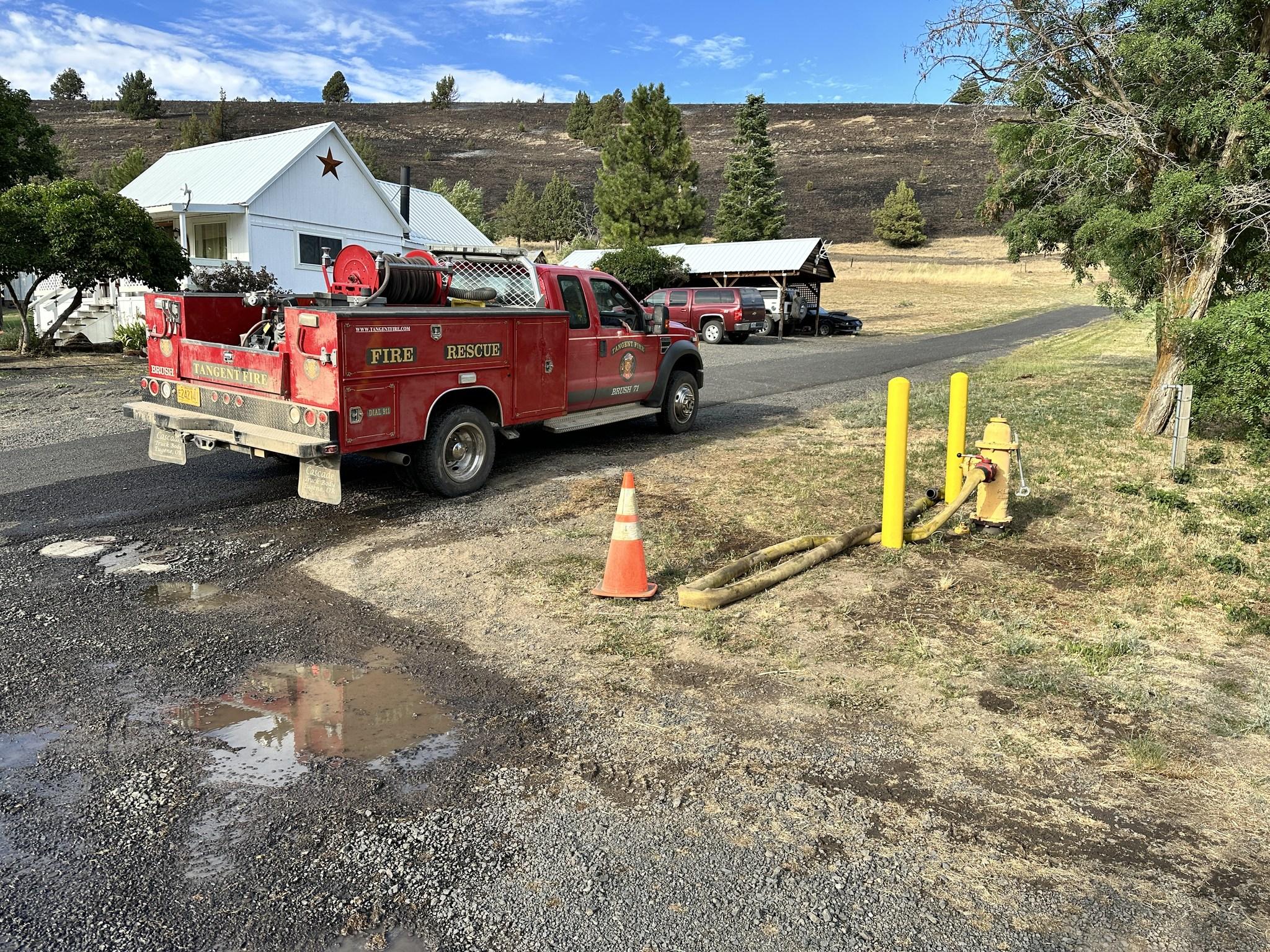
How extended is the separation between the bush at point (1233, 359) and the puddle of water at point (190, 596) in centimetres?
905

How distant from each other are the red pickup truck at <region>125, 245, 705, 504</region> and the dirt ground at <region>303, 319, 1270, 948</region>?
787 millimetres

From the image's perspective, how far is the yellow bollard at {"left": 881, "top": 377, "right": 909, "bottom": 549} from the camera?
632 cm

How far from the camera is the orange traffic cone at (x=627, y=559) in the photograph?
223 inches

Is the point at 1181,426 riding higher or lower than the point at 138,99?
lower

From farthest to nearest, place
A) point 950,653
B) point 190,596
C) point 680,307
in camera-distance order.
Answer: point 680,307 → point 190,596 → point 950,653

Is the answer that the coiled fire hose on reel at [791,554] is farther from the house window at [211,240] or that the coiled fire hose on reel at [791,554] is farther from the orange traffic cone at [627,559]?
the house window at [211,240]

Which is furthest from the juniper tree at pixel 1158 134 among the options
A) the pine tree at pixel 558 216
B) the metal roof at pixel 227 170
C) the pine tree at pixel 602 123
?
the pine tree at pixel 602 123

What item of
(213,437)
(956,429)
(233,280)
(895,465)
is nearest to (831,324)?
(233,280)

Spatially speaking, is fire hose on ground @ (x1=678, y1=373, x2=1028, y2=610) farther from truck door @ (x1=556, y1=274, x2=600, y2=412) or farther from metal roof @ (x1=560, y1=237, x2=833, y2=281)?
metal roof @ (x1=560, y1=237, x2=833, y2=281)

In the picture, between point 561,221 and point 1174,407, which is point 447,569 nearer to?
point 1174,407

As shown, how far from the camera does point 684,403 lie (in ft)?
37.4

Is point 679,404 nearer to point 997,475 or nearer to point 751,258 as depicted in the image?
point 997,475

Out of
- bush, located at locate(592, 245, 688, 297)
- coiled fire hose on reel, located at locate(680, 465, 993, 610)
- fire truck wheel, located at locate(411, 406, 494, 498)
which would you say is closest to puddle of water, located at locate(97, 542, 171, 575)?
fire truck wheel, located at locate(411, 406, 494, 498)

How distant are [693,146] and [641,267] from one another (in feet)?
323
